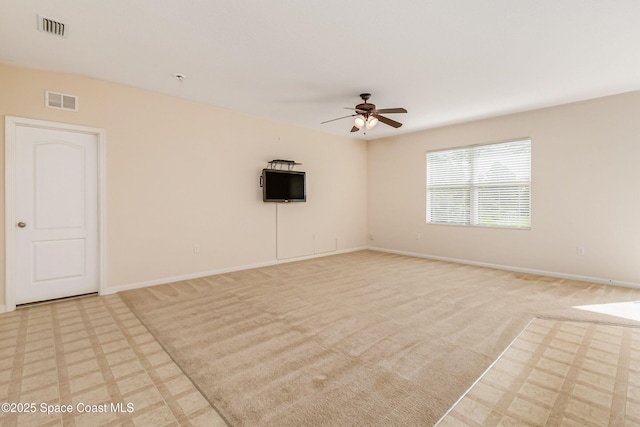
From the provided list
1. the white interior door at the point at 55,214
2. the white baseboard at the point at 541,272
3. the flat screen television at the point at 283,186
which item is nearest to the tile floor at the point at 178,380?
the white interior door at the point at 55,214

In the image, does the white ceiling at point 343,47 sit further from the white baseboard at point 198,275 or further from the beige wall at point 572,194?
the white baseboard at point 198,275

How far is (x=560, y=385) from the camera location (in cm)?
198

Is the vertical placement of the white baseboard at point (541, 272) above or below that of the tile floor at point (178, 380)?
above

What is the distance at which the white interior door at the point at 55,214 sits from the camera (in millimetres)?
3449

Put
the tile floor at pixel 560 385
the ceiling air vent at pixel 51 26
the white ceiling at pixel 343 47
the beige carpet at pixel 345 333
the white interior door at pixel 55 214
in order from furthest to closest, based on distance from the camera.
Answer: the white interior door at pixel 55 214 < the ceiling air vent at pixel 51 26 < the white ceiling at pixel 343 47 < the beige carpet at pixel 345 333 < the tile floor at pixel 560 385

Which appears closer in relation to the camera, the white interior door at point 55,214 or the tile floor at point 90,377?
the tile floor at point 90,377

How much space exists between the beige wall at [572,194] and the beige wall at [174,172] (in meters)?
3.37

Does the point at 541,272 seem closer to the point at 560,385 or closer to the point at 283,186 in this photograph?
the point at 560,385

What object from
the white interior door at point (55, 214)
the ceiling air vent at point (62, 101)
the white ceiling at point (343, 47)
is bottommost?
the white interior door at point (55, 214)

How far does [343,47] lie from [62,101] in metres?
3.52

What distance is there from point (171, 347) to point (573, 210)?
5911 mm

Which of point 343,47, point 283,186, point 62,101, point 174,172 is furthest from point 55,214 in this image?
point 343,47

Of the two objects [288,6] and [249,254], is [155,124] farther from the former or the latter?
[288,6]

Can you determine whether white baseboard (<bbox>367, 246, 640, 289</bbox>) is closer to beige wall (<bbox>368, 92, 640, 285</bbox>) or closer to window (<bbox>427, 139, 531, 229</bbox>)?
beige wall (<bbox>368, 92, 640, 285</bbox>)
